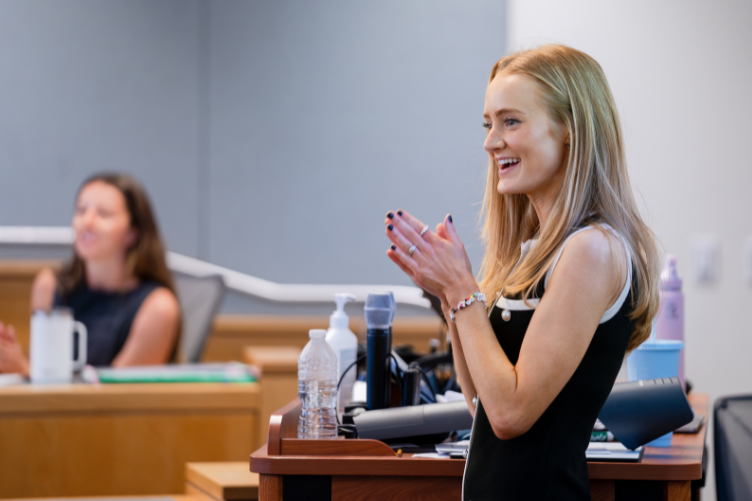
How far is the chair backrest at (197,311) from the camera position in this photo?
293 cm

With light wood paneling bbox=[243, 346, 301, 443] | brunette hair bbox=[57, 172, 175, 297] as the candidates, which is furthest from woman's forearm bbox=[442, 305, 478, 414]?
brunette hair bbox=[57, 172, 175, 297]

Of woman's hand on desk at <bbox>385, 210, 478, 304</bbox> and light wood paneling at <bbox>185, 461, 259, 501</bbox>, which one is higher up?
woman's hand on desk at <bbox>385, 210, 478, 304</bbox>

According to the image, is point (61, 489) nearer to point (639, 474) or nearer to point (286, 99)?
point (639, 474)

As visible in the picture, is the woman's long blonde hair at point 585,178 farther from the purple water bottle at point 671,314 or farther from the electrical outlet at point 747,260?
the electrical outlet at point 747,260

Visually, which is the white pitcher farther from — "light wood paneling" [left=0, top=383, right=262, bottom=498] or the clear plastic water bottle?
the clear plastic water bottle

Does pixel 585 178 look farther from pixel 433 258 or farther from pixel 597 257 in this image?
pixel 433 258

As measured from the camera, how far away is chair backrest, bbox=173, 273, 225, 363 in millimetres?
2930

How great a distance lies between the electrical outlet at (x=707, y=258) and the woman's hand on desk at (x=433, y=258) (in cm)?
178

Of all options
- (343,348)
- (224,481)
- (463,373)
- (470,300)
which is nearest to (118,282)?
(224,481)

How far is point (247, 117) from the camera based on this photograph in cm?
392

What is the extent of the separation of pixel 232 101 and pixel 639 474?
3258 millimetres

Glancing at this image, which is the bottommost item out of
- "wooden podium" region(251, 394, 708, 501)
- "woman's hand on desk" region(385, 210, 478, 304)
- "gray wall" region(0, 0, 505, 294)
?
"wooden podium" region(251, 394, 708, 501)

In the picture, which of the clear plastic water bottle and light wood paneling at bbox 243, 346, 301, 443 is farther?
light wood paneling at bbox 243, 346, 301, 443

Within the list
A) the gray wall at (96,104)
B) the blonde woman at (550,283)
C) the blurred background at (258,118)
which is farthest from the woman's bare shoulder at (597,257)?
the gray wall at (96,104)
